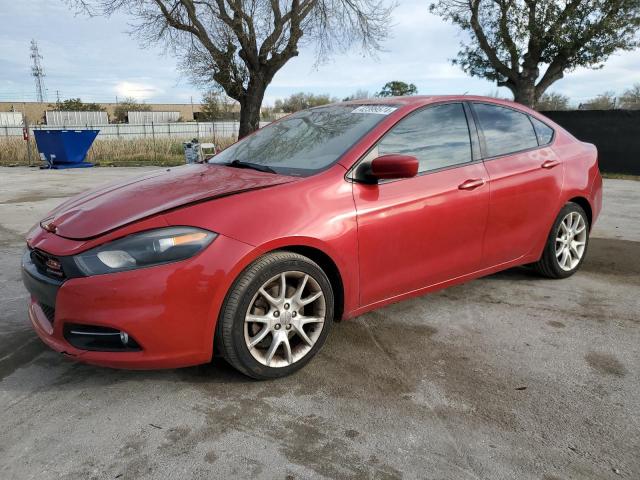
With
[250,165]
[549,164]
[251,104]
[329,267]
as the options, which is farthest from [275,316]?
[251,104]

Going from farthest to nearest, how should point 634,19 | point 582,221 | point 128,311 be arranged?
point 634,19 → point 582,221 → point 128,311

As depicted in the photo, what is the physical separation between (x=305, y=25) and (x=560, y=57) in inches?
381

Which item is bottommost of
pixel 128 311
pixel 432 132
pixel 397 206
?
pixel 128 311

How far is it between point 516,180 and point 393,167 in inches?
52.8

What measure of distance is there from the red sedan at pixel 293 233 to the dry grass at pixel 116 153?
16.5 meters

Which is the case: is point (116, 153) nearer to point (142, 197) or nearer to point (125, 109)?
point (142, 197)

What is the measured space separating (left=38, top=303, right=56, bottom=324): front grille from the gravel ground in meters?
0.39

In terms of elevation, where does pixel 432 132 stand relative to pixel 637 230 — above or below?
above

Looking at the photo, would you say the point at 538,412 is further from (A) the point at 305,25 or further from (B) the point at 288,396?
(A) the point at 305,25

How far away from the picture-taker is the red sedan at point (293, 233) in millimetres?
2518

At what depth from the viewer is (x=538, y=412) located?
8.36 feet

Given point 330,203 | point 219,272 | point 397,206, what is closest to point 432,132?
point 397,206

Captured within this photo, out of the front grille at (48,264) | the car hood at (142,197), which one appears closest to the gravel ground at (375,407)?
the front grille at (48,264)

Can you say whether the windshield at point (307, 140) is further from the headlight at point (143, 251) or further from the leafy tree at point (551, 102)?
the leafy tree at point (551, 102)
